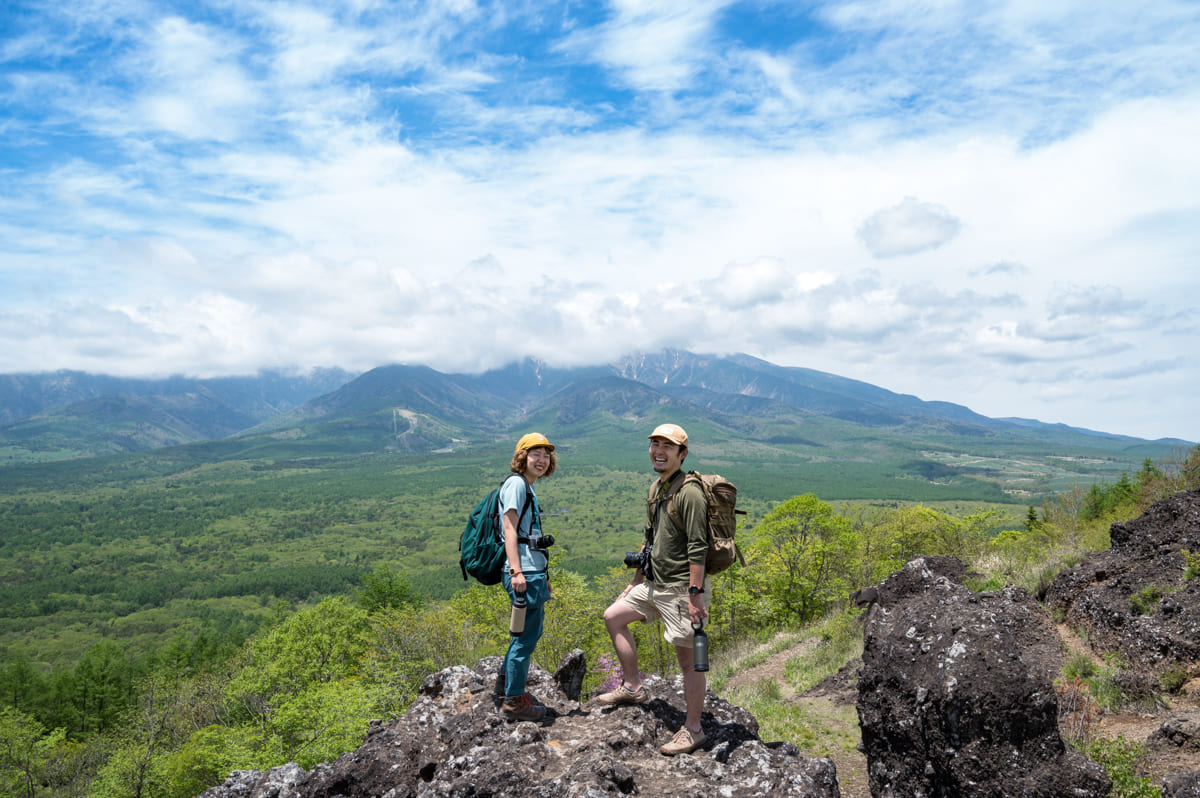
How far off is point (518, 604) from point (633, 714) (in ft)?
5.42

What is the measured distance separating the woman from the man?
824 mm

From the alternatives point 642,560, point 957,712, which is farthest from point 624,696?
point 957,712

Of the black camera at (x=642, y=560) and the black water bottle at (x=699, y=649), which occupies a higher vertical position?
the black camera at (x=642, y=560)

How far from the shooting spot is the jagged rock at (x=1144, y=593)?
6.94 m

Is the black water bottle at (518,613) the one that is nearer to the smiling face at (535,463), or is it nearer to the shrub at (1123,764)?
the smiling face at (535,463)

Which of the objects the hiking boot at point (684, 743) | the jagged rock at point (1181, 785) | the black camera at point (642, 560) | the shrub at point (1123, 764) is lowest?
the hiking boot at point (684, 743)

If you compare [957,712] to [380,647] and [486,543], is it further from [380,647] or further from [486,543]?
[380,647]

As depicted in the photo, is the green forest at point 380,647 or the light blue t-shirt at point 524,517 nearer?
the light blue t-shirt at point 524,517

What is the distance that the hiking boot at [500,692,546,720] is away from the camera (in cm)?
557

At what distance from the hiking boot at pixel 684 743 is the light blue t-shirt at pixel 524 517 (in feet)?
6.47

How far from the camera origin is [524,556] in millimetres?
5473

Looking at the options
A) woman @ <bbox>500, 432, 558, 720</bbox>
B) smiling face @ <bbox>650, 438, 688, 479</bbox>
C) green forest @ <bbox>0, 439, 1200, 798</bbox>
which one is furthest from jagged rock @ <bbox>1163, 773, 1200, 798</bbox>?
woman @ <bbox>500, 432, 558, 720</bbox>

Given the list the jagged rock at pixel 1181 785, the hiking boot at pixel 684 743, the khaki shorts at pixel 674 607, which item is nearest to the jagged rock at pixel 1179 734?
the jagged rock at pixel 1181 785

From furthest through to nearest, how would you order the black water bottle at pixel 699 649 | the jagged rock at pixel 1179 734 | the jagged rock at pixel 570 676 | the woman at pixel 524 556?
the jagged rock at pixel 570 676
the woman at pixel 524 556
the jagged rock at pixel 1179 734
the black water bottle at pixel 699 649
